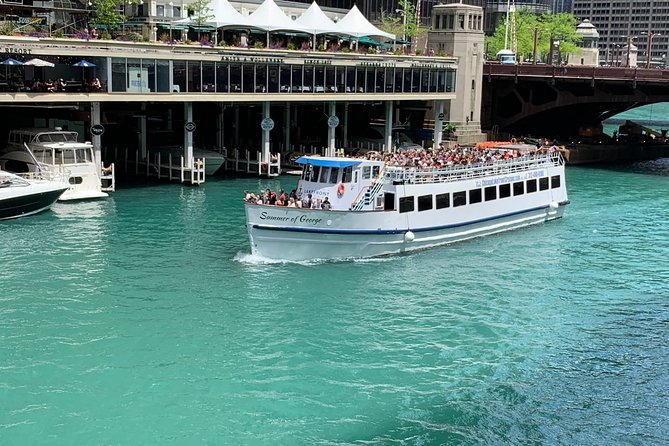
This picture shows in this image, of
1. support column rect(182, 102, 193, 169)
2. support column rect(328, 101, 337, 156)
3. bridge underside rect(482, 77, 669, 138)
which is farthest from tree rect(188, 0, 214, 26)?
bridge underside rect(482, 77, 669, 138)

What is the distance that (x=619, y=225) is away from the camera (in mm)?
59812

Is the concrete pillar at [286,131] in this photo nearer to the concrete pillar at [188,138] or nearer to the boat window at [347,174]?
the concrete pillar at [188,138]

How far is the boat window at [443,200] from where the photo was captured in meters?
50.8

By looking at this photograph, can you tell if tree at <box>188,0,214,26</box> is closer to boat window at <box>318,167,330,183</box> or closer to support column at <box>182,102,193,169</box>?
support column at <box>182,102,193,169</box>

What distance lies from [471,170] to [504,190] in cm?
389

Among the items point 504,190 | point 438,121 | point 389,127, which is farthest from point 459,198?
point 438,121

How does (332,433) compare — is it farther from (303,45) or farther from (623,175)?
(623,175)

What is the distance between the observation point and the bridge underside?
325 feet

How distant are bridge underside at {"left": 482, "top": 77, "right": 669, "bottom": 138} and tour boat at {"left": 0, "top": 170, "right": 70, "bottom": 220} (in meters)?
59.6

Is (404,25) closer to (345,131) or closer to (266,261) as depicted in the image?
(345,131)

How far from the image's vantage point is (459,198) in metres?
52.3

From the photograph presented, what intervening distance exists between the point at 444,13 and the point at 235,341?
74953 millimetres

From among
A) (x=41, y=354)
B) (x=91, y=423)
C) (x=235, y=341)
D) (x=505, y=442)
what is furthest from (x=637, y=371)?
(x=41, y=354)

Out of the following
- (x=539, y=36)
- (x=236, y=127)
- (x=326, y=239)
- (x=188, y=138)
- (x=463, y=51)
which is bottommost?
(x=326, y=239)
